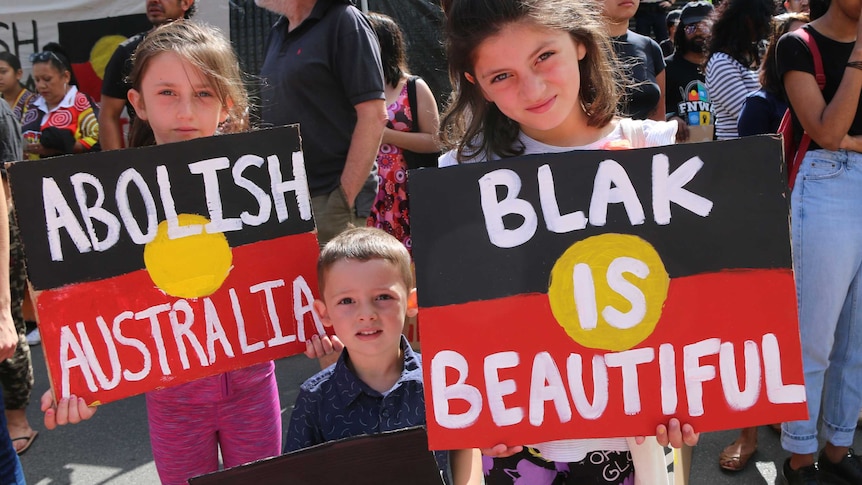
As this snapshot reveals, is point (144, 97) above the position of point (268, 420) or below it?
above

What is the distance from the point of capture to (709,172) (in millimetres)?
1455

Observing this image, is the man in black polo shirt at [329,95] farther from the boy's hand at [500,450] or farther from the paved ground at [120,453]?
the boy's hand at [500,450]

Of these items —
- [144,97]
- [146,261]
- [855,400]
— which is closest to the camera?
[146,261]

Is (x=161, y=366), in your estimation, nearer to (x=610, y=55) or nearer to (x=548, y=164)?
(x=548, y=164)

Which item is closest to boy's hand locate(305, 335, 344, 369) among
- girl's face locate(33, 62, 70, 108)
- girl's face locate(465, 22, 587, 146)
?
girl's face locate(465, 22, 587, 146)

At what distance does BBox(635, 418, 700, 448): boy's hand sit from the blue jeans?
148 cm

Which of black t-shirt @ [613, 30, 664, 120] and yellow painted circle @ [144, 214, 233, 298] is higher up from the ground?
black t-shirt @ [613, 30, 664, 120]

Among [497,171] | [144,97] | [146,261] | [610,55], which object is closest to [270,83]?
[144,97]

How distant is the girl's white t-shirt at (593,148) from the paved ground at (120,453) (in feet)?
5.11

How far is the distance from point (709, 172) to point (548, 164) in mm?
294

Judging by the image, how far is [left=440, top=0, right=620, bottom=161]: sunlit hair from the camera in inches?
62.4

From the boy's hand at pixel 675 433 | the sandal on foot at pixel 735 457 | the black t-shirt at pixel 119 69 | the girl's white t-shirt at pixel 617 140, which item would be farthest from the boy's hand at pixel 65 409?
the sandal on foot at pixel 735 457

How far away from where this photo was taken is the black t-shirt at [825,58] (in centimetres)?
256

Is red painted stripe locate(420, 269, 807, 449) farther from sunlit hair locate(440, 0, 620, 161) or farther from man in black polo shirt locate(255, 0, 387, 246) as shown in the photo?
man in black polo shirt locate(255, 0, 387, 246)
